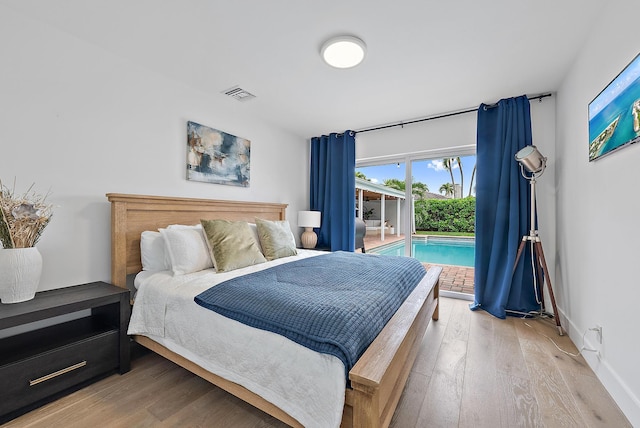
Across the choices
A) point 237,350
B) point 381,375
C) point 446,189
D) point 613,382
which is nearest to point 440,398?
point 381,375

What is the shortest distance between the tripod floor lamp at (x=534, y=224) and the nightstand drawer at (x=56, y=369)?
11.8ft

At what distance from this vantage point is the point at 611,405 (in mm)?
1554

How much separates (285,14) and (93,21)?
4.38 feet

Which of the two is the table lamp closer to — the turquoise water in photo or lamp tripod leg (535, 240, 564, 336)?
lamp tripod leg (535, 240, 564, 336)

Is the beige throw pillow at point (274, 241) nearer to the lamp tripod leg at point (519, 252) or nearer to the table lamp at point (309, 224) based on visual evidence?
the table lamp at point (309, 224)

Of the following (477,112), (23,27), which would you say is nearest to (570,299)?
Result: (477,112)

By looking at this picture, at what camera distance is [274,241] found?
2707mm

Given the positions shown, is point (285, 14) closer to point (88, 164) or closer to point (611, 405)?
point (88, 164)

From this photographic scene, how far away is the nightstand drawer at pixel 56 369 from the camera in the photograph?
140cm

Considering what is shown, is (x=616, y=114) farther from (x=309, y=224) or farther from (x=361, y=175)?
(x=309, y=224)

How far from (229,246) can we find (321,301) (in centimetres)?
113

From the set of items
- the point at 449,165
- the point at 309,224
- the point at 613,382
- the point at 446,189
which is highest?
the point at 449,165

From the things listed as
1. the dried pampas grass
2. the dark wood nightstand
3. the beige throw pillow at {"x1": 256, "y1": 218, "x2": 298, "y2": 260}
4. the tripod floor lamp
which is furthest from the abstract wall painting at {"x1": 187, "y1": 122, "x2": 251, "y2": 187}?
the tripod floor lamp

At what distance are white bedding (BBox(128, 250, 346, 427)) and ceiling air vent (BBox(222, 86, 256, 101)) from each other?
1.92 metres
